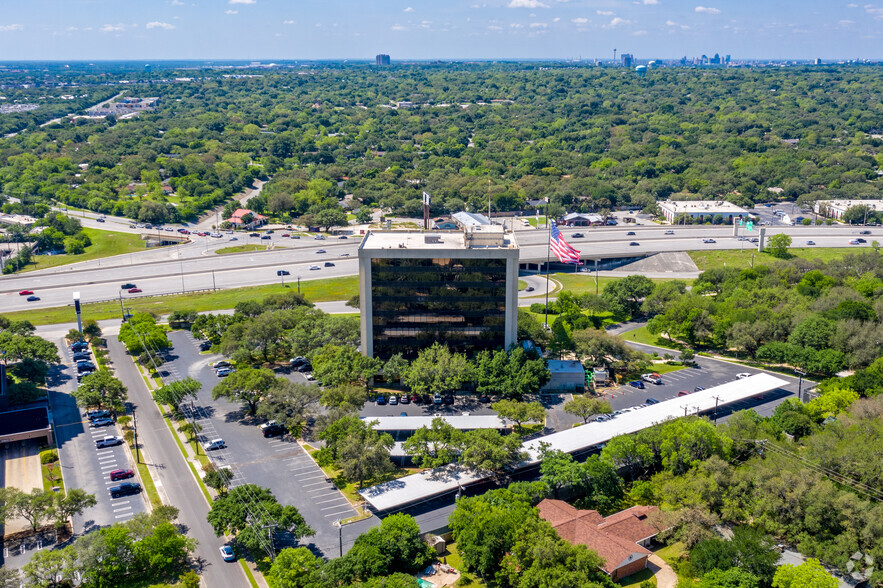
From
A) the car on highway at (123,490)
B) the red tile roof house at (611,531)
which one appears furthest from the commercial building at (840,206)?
the car on highway at (123,490)

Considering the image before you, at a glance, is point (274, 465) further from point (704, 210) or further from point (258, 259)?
point (704, 210)

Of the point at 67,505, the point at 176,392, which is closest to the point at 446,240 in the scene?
the point at 176,392

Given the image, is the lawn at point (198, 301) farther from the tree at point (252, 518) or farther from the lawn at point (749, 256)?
the lawn at point (749, 256)

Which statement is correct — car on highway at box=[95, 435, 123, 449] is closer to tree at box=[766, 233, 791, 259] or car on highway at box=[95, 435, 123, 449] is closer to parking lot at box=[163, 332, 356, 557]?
parking lot at box=[163, 332, 356, 557]

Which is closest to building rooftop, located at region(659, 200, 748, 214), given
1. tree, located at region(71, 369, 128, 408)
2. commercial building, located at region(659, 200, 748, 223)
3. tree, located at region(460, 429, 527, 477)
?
commercial building, located at region(659, 200, 748, 223)

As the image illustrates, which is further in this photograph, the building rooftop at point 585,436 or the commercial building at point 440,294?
the commercial building at point 440,294

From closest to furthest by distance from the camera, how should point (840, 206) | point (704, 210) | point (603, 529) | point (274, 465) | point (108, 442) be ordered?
point (603, 529) → point (274, 465) → point (108, 442) → point (704, 210) → point (840, 206)
